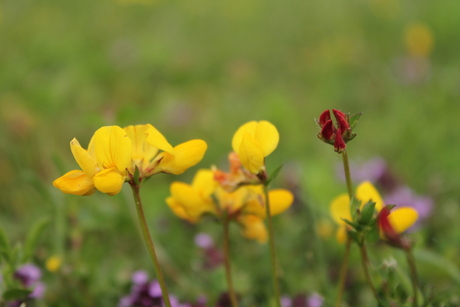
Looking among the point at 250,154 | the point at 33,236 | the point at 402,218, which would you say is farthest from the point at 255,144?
the point at 33,236

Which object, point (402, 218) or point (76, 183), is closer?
point (76, 183)

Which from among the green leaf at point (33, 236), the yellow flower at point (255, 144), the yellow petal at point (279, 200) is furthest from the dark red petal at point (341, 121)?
the green leaf at point (33, 236)

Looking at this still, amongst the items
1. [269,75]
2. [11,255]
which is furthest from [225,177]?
[269,75]

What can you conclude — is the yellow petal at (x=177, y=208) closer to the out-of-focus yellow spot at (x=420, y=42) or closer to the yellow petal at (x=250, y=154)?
the yellow petal at (x=250, y=154)

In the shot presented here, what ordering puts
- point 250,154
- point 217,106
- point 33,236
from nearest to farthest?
→ point 250,154 < point 33,236 < point 217,106

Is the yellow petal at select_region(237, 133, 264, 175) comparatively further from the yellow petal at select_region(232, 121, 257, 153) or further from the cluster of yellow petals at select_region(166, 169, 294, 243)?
the cluster of yellow petals at select_region(166, 169, 294, 243)

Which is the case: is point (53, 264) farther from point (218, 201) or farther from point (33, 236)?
point (218, 201)

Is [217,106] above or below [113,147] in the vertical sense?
above

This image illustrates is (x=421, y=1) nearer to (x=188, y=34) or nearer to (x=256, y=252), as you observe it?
(x=188, y=34)
